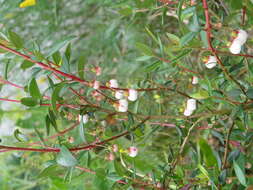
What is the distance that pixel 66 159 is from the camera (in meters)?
0.35

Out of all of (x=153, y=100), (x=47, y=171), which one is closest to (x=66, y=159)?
(x=47, y=171)

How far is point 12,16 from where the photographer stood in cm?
100

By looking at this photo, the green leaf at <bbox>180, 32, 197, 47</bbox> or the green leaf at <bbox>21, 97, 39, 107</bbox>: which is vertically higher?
the green leaf at <bbox>180, 32, 197, 47</bbox>

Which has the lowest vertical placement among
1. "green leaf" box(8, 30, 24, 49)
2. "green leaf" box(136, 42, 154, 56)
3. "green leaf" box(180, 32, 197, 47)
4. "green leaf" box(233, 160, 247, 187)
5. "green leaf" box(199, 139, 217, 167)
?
"green leaf" box(199, 139, 217, 167)

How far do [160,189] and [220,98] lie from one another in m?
0.14

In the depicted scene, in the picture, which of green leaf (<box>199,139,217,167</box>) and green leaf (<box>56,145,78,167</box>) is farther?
green leaf (<box>199,139,217,167</box>)

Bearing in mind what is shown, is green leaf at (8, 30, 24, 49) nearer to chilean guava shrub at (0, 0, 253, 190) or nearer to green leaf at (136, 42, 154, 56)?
chilean guava shrub at (0, 0, 253, 190)

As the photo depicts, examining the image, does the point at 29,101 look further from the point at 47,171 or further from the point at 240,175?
the point at 240,175

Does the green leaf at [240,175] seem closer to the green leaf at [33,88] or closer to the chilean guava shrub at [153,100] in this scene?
the chilean guava shrub at [153,100]

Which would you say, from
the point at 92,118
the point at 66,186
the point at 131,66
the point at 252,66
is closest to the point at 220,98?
the point at 252,66

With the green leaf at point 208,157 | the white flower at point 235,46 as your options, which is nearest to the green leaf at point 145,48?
the white flower at point 235,46

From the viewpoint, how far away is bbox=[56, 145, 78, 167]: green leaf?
0.35m

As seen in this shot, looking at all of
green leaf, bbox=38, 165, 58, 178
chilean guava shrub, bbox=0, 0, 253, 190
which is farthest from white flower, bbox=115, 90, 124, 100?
green leaf, bbox=38, 165, 58, 178

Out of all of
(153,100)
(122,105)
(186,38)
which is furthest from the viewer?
(153,100)
